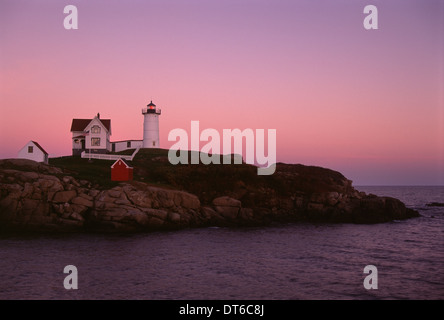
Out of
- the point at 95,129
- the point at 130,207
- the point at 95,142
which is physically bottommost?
the point at 130,207

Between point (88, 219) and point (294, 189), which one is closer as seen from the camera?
point (88, 219)

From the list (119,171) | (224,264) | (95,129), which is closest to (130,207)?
(119,171)

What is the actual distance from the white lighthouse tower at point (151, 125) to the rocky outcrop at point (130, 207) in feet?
101

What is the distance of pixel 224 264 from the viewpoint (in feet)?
98.4

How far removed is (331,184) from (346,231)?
70.4ft

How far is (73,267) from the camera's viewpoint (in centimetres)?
2786

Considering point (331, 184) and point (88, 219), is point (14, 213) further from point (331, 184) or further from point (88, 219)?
point (331, 184)

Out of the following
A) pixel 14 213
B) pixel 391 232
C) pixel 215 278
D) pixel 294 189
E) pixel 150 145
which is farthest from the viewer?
pixel 150 145

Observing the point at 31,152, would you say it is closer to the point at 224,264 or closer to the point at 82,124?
the point at 82,124

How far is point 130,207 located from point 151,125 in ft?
125

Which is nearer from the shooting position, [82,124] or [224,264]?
[224,264]

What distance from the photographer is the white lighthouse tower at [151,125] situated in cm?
8081

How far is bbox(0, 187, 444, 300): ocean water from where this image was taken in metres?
23.3
